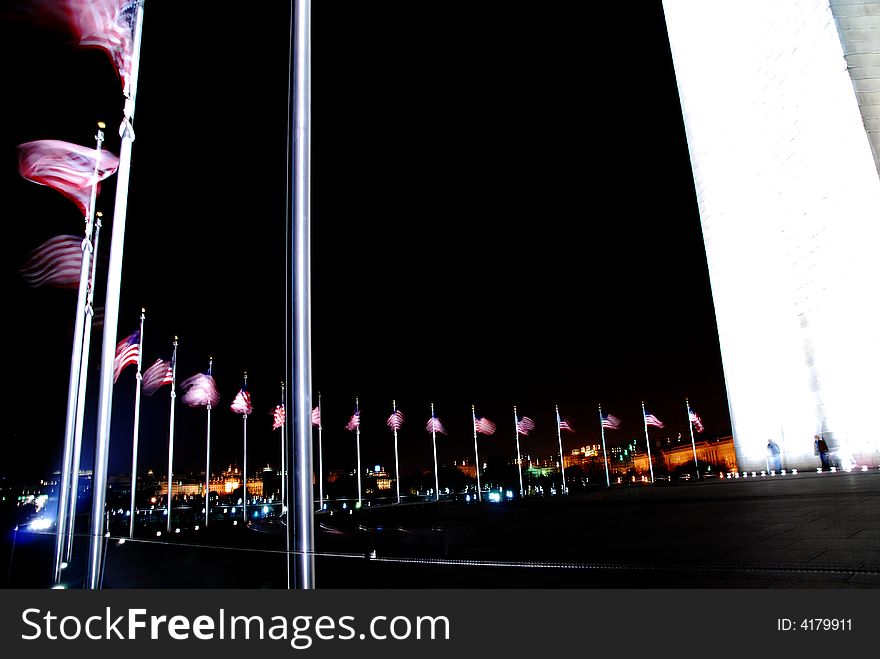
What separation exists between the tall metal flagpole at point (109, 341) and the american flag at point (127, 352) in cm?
640

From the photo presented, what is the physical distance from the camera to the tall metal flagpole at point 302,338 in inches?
170

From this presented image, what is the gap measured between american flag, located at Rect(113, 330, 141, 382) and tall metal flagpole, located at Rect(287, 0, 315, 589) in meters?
11.9

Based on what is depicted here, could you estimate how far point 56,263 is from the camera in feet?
41.3

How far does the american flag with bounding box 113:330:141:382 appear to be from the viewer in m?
14.8

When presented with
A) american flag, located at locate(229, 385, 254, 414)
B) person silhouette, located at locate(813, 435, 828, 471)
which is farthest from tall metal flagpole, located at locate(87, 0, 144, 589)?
person silhouette, located at locate(813, 435, 828, 471)

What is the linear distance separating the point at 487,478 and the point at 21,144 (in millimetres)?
82404

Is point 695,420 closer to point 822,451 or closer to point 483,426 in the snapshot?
point 822,451

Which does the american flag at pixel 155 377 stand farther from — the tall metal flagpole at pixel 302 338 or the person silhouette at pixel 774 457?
the person silhouette at pixel 774 457

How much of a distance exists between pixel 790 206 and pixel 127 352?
2584 cm

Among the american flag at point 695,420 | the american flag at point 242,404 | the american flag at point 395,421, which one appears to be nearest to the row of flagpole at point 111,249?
the american flag at point 242,404
